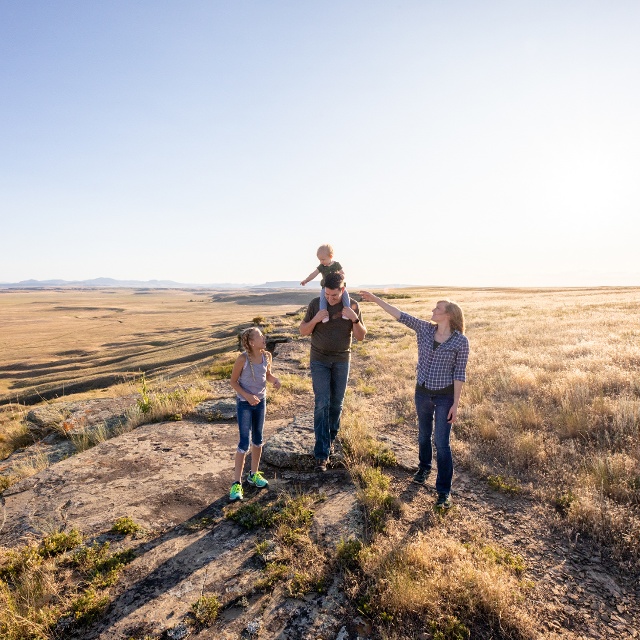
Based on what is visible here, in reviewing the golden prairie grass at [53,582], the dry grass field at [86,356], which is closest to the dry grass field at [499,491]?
the golden prairie grass at [53,582]

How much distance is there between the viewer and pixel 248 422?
5.77m

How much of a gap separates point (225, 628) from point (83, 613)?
1432mm

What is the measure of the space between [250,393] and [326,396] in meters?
1.30

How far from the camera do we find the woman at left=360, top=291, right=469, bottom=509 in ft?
17.7

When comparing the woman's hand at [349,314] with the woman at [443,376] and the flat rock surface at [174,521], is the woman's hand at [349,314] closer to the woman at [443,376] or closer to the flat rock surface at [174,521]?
the woman at [443,376]

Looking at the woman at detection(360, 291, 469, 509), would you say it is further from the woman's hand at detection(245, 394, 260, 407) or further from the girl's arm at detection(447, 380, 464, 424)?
the woman's hand at detection(245, 394, 260, 407)

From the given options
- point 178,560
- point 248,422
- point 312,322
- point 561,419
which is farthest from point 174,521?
point 561,419

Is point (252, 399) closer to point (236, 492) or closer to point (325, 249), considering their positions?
point (236, 492)

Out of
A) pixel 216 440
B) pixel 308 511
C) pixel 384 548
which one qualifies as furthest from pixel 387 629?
pixel 216 440

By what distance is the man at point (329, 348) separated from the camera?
5840 millimetres

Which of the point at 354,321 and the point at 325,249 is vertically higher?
the point at 325,249

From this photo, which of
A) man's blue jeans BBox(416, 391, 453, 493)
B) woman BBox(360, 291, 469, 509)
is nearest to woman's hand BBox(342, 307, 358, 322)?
woman BBox(360, 291, 469, 509)

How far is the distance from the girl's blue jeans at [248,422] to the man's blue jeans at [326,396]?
94cm

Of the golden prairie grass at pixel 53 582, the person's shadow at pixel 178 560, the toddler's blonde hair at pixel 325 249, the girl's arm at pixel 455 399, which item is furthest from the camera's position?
the toddler's blonde hair at pixel 325 249
